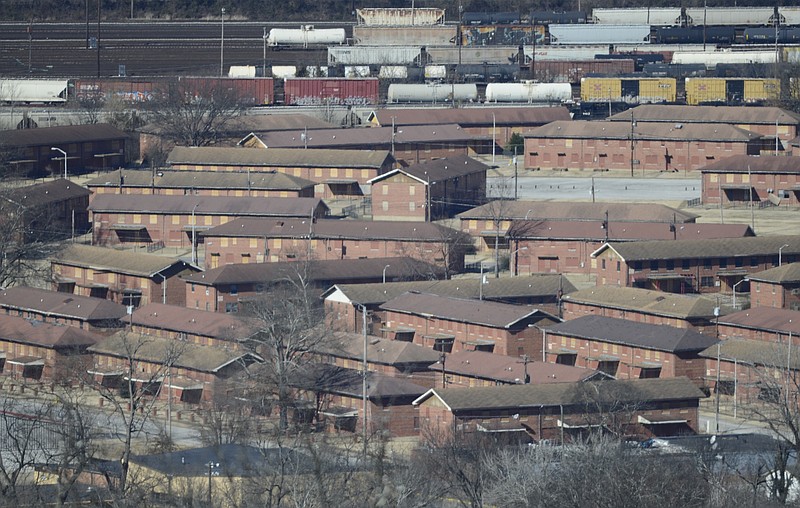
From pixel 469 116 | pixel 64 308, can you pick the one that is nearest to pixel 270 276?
pixel 64 308

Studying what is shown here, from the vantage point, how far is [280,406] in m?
46.2

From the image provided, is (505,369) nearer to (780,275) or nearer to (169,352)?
(169,352)

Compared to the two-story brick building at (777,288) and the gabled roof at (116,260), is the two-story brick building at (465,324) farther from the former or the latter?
the gabled roof at (116,260)

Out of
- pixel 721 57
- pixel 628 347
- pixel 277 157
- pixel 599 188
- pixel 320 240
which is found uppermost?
pixel 721 57

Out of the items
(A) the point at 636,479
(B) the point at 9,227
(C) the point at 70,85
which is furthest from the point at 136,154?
(A) the point at 636,479

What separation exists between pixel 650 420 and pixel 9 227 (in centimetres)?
2730

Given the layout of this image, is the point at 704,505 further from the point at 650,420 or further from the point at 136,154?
the point at 136,154

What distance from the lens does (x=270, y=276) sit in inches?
2292

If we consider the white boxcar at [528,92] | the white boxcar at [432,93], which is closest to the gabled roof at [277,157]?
the white boxcar at [432,93]

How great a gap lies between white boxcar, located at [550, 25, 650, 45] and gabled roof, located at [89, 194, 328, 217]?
5203 cm

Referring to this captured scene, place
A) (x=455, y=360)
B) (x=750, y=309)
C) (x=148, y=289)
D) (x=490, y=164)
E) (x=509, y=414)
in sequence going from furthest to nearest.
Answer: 1. (x=490, y=164)
2. (x=148, y=289)
3. (x=750, y=309)
4. (x=455, y=360)
5. (x=509, y=414)

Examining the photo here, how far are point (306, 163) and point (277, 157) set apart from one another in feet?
5.91

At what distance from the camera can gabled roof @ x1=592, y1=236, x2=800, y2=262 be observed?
60.4m

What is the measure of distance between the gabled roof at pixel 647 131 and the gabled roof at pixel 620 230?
1864cm
